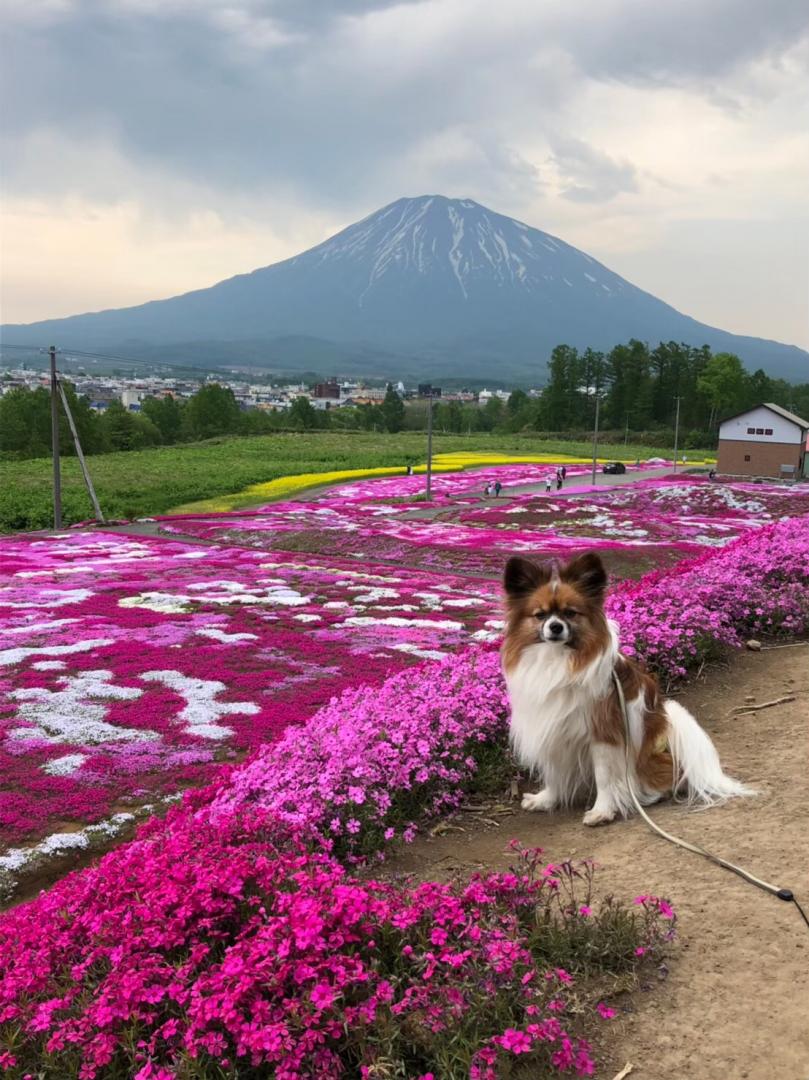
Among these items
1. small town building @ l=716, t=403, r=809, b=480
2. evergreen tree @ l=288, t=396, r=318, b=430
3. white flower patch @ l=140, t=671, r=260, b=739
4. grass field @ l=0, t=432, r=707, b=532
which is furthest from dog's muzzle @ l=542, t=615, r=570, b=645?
evergreen tree @ l=288, t=396, r=318, b=430

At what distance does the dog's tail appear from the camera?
17.4 ft

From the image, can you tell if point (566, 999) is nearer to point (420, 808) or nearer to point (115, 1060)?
point (115, 1060)

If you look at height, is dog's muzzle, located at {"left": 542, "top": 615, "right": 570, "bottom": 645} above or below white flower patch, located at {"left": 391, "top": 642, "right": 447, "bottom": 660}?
above

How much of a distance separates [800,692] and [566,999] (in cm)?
546

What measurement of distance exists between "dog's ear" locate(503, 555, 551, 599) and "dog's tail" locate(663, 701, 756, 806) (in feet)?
4.79

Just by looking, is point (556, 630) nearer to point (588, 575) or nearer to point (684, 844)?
point (588, 575)

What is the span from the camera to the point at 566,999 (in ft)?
10.4

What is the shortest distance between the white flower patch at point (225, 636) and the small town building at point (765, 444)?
58.0 metres

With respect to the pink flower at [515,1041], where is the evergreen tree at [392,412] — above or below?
above

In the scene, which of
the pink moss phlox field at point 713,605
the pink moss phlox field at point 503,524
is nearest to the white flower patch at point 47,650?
the pink moss phlox field at point 713,605

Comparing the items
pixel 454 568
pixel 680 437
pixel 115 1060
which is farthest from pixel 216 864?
pixel 680 437

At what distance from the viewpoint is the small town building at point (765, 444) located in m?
61.6

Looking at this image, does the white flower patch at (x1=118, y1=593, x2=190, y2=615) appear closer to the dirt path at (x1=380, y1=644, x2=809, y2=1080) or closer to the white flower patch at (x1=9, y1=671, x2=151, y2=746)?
the white flower patch at (x1=9, y1=671, x2=151, y2=746)

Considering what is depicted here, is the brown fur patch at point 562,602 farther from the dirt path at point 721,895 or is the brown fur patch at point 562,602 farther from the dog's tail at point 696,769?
the dirt path at point 721,895
